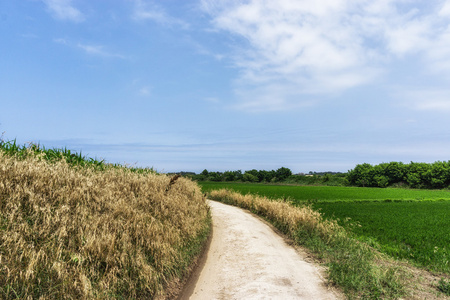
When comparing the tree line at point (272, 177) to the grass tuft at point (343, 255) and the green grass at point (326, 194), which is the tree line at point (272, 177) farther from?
the grass tuft at point (343, 255)

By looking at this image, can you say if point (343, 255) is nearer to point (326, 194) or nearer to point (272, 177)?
point (326, 194)

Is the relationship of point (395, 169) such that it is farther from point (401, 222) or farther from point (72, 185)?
point (72, 185)

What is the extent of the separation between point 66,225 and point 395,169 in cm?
9792

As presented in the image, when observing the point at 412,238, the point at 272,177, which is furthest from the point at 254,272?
the point at 272,177

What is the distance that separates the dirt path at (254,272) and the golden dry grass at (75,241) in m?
1.04

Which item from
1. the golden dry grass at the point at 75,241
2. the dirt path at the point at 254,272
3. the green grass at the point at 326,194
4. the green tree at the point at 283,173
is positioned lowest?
the dirt path at the point at 254,272

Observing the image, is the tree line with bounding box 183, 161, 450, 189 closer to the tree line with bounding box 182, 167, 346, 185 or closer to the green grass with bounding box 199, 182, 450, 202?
the tree line with bounding box 182, 167, 346, 185

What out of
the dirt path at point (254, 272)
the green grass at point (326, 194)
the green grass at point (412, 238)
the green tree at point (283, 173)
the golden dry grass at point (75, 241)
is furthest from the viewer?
the green tree at point (283, 173)

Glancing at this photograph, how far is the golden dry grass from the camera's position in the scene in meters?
4.41

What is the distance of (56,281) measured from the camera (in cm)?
448

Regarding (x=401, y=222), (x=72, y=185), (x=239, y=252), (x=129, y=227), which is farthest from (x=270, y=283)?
(x=401, y=222)

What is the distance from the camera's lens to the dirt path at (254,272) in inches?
267

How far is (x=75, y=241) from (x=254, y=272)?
5.28 meters

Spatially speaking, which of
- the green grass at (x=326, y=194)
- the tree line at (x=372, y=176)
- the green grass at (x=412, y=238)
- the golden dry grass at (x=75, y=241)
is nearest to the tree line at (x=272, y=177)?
the tree line at (x=372, y=176)
